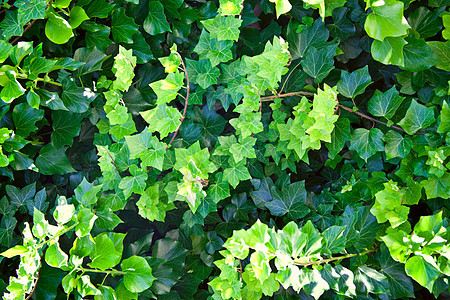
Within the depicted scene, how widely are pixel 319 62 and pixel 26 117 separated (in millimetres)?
1059

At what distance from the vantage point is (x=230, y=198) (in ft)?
4.61

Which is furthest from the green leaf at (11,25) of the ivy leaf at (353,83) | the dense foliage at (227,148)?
the ivy leaf at (353,83)

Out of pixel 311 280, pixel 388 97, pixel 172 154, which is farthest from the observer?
pixel 172 154

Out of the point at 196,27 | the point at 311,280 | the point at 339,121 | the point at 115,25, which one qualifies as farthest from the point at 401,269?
the point at 115,25

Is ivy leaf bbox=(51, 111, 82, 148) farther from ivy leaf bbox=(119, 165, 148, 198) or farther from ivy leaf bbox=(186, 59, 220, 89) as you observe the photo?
ivy leaf bbox=(186, 59, 220, 89)

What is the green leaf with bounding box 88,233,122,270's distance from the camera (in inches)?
42.3

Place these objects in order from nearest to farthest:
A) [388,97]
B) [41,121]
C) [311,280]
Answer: [311,280], [388,97], [41,121]

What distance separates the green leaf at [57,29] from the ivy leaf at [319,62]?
0.82 metres

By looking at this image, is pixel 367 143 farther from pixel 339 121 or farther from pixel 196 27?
pixel 196 27

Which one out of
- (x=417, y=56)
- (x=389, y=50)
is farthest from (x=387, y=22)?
(x=417, y=56)

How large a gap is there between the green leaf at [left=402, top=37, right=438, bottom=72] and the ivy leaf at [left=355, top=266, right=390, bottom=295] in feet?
2.05

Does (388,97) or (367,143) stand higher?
(388,97)

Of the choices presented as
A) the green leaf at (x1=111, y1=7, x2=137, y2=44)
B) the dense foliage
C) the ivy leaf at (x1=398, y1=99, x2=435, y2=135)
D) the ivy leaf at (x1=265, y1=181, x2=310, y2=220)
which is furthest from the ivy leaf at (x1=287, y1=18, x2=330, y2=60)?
the green leaf at (x1=111, y1=7, x2=137, y2=44)

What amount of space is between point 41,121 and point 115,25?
47 centimetres
